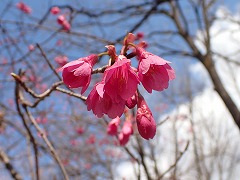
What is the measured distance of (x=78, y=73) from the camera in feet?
2.84

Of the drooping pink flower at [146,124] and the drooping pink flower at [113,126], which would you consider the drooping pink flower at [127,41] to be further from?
the drooping pink flower at [113,126]

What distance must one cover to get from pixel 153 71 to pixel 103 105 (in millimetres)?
178

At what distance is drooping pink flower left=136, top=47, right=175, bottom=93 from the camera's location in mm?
844

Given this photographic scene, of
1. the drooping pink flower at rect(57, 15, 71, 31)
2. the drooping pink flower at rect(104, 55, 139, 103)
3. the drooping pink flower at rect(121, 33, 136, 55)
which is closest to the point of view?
the drooping pink flower at rect(104, 55, 139, 103)

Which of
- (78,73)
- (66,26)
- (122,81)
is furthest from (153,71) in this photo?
(66,26)

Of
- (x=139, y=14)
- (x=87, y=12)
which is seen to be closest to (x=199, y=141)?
(x=139, y=14)

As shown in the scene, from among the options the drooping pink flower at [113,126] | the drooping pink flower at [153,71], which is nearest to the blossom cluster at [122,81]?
the drooping pink flower at [153,71]

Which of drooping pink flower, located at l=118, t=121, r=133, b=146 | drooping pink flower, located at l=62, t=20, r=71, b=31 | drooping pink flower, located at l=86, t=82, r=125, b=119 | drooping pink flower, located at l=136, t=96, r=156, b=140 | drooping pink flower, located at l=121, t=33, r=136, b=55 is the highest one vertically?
drooping pink flower, located at l=62, t=20, r=71, b=31

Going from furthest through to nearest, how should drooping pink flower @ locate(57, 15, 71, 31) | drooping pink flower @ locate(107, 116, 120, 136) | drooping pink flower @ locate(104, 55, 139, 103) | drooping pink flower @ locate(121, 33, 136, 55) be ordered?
drooping pink flower @ locate(57, 15, 71, 31) < drooping pink flower @ locate(107, 116, 120, 136) < drooping pink flower @ locate(121, 33, 136, 55) < drooping pink flower @ locate(104, 55, 139, 103)

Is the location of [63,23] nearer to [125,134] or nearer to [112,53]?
[125,134]

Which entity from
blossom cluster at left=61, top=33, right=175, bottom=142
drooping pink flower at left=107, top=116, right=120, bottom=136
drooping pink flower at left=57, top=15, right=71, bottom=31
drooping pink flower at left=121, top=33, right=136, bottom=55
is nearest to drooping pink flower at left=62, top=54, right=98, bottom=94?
blossom cluster at left=61, top=33, right=175, bottom=142

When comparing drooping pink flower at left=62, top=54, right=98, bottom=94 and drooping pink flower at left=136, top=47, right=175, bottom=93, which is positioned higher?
drooping pink flower at left=62, top=54, right=98, bottom=94

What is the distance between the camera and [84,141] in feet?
23.4

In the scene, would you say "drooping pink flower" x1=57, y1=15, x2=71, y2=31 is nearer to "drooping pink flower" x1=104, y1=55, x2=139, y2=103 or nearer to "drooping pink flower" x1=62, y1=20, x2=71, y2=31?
"drooping pink flower" x1=62, y1=20, x2=71, y2=31
